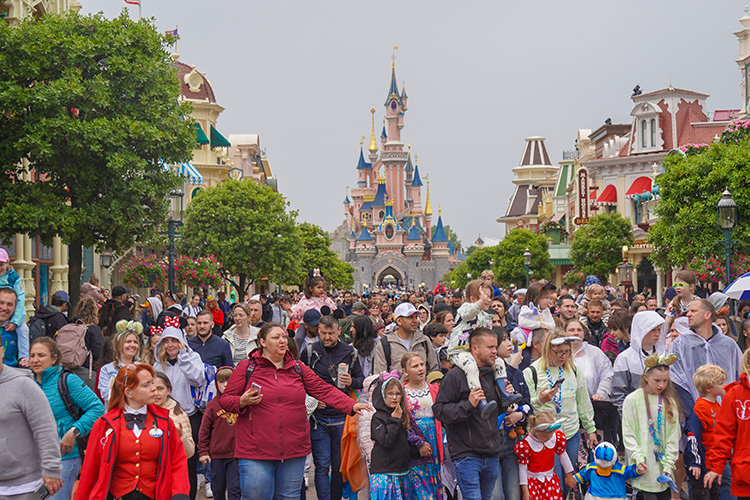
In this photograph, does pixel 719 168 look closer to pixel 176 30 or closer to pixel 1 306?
pixel 1 306

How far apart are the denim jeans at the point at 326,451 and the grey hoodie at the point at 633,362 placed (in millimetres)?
2517

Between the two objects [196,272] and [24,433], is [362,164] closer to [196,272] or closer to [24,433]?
[196,272]

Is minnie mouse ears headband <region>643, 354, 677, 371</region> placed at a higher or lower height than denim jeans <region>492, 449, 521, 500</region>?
higher

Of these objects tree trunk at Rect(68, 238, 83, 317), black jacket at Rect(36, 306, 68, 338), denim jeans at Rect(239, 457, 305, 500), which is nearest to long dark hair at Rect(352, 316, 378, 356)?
denim jeans at Rect(239, 457, 305, 500)

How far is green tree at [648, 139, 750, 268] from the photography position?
23.9 metres

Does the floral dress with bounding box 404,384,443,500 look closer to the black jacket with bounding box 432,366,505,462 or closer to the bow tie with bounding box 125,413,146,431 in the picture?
the black jacket with bounding box 432,366,505,462

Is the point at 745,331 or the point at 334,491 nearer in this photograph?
the point at 334,491

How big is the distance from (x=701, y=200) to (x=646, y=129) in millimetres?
21470

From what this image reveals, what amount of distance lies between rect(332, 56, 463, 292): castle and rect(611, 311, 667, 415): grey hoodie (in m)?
121

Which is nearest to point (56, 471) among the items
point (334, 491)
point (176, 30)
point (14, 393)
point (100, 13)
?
point (14, 393)

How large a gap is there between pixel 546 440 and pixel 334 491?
87.6 inches

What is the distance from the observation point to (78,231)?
62.9 ft

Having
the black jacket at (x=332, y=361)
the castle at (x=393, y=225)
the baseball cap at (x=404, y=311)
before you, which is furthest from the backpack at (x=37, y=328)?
the castle at (x=393, y=225)

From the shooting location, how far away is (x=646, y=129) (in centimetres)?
4622
